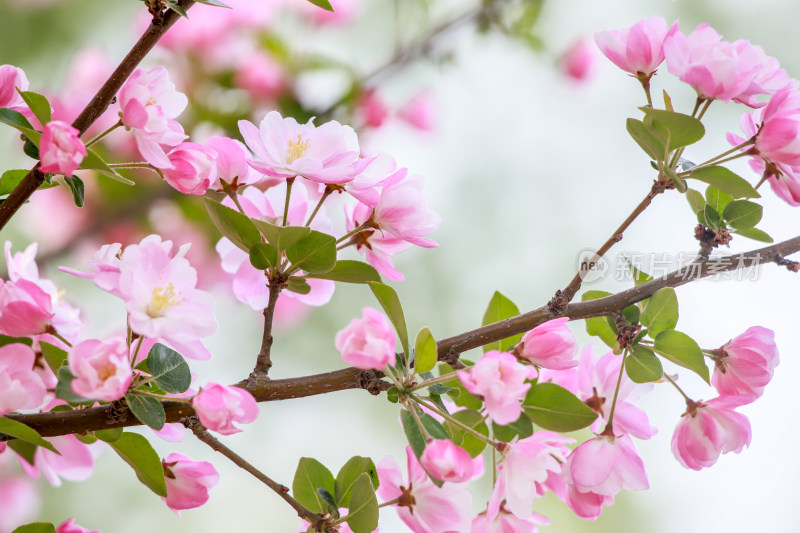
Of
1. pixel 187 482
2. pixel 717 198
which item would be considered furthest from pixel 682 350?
pixel 187 482

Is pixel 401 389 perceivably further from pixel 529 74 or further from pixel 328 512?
pixel 529 74

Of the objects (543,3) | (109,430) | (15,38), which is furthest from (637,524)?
(109,430)

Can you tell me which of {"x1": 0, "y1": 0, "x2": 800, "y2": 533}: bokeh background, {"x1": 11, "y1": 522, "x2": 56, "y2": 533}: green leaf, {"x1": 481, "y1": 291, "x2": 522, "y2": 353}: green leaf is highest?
{"x1": 0, "y1": 0, "x2": 800, "y2": 533}: bokeh background

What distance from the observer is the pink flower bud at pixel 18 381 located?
0.48 m

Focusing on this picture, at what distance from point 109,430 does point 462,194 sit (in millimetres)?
2830

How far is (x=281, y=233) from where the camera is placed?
19.2 inches

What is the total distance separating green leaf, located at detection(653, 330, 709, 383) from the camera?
0.53 m

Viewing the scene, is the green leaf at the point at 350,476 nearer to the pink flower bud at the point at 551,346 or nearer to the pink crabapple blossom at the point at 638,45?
the pink flower bud at the point at 551,346

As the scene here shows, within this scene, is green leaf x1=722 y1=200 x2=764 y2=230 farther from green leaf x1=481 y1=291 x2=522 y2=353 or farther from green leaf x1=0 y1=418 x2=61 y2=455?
green leaf x1=0 y1=418 x2=61 y2=455

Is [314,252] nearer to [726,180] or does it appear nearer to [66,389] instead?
[66,389]

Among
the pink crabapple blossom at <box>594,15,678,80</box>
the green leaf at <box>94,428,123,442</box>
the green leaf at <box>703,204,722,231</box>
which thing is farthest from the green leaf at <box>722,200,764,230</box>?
the green leaf at <box>94,428,123,442</box>

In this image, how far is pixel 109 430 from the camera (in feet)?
1.63

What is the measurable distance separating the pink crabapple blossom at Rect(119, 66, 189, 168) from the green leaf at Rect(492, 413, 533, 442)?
0.84 feet

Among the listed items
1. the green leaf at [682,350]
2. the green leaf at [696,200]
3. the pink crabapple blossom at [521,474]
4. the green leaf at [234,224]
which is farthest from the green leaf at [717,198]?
the green leaf at [234,224]
